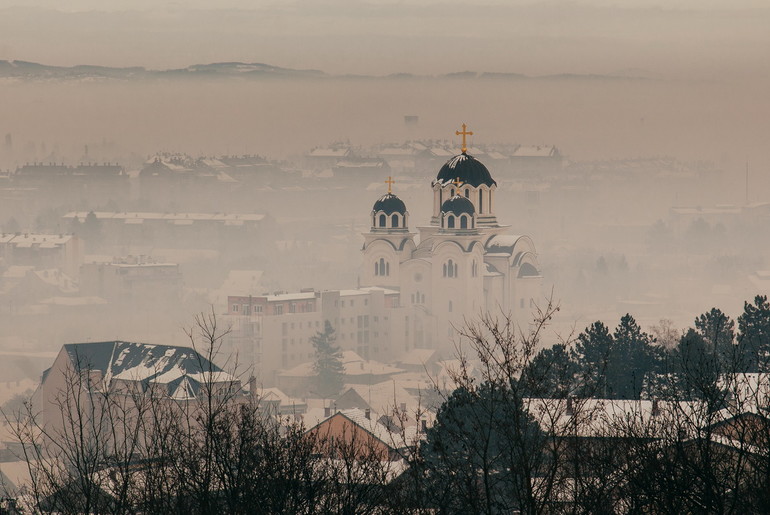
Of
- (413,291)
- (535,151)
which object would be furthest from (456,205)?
(535,151)

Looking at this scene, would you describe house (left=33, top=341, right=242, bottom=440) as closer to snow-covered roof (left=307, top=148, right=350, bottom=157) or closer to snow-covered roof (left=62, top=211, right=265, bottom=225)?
snow-covered roof (left=62, top=211, right=265, bottom=225)

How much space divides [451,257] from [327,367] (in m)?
6.97

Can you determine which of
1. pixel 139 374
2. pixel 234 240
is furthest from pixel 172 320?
pixel 139 374

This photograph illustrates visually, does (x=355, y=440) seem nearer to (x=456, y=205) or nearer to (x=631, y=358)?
(x=631, y=358)

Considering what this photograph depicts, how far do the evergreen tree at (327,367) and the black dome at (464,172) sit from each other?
8213mm

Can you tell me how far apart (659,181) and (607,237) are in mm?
8752

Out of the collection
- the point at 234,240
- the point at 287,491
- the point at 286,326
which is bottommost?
the point at 287,491

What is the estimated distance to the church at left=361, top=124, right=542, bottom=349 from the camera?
72.4 metres

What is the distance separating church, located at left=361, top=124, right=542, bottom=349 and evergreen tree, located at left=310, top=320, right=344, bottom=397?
3999 mm

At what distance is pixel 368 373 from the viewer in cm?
7244

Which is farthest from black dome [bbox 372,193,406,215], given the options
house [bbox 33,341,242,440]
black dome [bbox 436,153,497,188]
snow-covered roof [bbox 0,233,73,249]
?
snow-covered roof [bbox 0,233,73,249]

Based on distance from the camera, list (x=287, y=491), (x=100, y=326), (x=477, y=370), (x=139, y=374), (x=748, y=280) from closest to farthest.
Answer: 1. (x=287, y=491)
2. (x=139, y=374)
3. (x=477, y=370)
4. (x=100, y=326)
5. (x=748, y=280)

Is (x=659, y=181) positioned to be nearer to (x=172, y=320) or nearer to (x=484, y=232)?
(x=172, y=320)

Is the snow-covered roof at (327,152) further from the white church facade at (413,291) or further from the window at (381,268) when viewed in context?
the window at (381,268)
